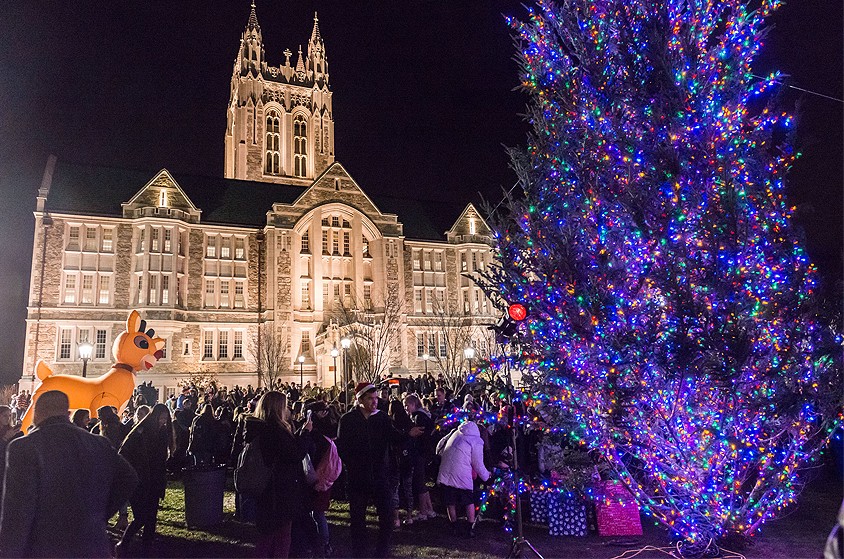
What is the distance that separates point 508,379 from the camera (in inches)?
306

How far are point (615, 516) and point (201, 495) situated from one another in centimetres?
653

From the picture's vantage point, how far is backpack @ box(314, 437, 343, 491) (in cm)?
673

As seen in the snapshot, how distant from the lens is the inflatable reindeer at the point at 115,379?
43.0ft

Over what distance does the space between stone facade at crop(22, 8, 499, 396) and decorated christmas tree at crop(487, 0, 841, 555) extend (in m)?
32.2

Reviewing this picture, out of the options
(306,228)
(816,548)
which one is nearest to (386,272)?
(306,228)

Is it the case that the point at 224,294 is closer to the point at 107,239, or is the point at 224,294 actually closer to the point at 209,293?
the point at 209,293

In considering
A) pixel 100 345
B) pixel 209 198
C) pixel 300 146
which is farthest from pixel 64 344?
pixel 300 146

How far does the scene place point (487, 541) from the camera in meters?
8.23

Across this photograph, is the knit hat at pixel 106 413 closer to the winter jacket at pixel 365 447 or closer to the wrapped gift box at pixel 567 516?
the winter jacket at pixel 365 447

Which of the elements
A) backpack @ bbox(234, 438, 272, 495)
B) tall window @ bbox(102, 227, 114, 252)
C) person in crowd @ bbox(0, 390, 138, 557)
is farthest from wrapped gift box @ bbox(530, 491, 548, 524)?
tall window @ bbox(102, 227, 114, 252)

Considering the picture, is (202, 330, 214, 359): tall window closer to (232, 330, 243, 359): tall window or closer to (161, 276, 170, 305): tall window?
(232, 330, 243, 359): tall window

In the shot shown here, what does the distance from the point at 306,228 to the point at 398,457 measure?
123 ft

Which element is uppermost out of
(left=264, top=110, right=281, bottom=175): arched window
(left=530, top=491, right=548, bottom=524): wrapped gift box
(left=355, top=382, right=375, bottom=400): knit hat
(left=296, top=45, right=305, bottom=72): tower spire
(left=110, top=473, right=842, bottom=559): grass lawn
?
(left=296, top=45, right=305, bottom=72): tower spire

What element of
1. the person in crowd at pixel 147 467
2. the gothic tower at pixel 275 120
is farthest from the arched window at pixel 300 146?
the person in crowd at pixel 147 467
